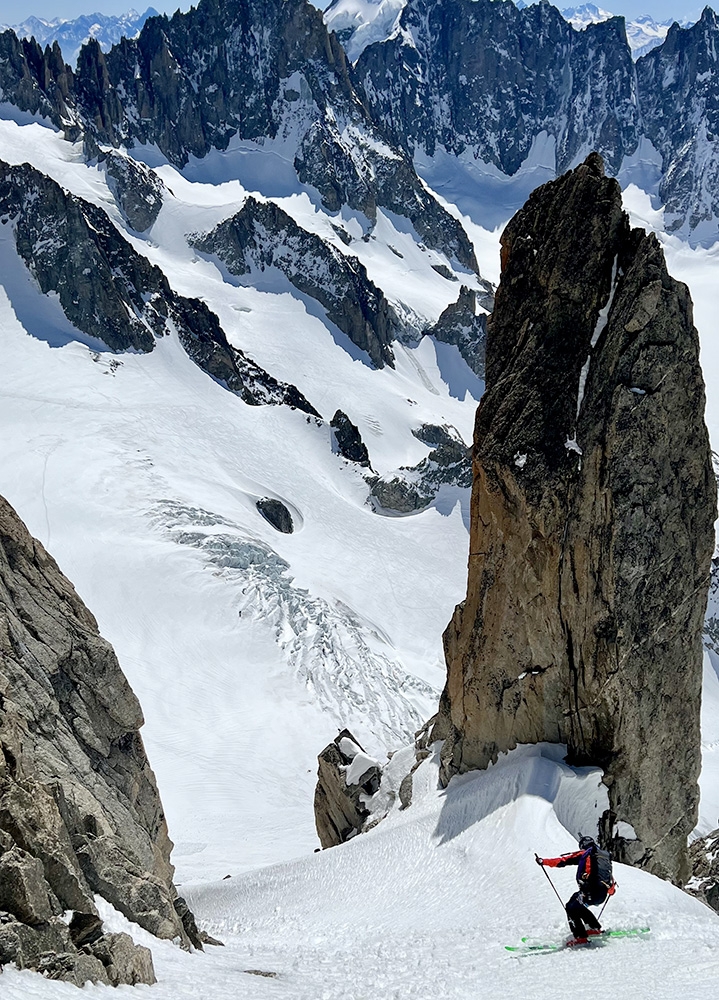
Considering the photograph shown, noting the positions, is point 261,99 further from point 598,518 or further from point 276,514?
point 598,518

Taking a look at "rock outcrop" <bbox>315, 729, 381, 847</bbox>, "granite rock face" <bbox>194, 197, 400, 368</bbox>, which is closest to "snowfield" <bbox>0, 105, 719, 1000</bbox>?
"rock outcrop" <bbox>315, 729, 381, 847</bbox>

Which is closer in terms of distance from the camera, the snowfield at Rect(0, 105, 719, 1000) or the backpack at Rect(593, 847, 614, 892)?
the backpack at Rect(593, 847, 614, 892)

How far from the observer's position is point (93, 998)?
870 centimetres

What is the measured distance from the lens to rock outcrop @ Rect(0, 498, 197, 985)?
9648mm

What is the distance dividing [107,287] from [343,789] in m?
72.1

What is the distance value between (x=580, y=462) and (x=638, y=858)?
8.40 m

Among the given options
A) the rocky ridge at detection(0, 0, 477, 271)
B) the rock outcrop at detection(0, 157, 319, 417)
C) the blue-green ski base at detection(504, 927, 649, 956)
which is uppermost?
the rocky ridge at detection(0, 0, 477, 271)

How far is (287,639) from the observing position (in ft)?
171

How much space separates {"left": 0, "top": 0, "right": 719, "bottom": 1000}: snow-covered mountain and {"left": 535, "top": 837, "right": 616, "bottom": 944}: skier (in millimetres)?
687

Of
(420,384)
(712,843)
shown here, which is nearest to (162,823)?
(712,843)

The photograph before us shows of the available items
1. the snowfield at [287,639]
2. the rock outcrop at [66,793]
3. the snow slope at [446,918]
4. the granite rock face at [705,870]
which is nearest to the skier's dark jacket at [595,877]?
the snow slope at [446,918]

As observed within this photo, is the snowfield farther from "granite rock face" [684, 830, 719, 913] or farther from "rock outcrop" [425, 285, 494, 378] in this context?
"granite rock face" [684, 830, 719, 913]

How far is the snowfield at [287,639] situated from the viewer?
40.4 feet

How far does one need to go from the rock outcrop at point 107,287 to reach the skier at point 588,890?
79.0m
